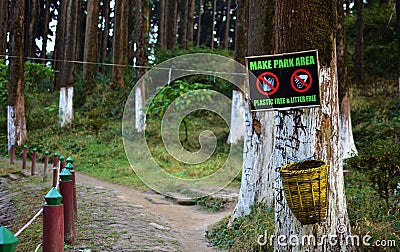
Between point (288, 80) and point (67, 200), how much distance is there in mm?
3017

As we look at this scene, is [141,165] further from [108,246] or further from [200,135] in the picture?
[108,246]

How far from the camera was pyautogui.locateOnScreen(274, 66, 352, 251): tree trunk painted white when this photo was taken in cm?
483


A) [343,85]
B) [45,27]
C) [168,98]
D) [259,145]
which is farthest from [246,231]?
[45,27]

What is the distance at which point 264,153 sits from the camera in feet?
25.2

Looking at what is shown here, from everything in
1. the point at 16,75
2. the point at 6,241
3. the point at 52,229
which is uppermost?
the point at 16,75

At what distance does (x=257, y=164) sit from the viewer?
→ 764cm

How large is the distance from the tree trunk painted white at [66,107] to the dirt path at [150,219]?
360 inches

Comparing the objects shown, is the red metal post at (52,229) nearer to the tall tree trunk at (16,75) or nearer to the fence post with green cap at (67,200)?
the fence post with green cap at (67,200)

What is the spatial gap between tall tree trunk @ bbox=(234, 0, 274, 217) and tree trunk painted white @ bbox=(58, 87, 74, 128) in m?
14.0

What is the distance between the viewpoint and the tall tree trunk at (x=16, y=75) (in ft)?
55.7

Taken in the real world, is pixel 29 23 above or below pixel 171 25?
above

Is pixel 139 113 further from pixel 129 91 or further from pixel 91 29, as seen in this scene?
pixel 91 29

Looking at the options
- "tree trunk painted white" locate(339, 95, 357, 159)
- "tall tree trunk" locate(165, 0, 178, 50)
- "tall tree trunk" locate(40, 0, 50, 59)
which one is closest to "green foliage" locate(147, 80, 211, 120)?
"tree trunk painted white" locate(339, 95, 357, 159)

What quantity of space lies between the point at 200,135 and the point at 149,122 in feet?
9.37
